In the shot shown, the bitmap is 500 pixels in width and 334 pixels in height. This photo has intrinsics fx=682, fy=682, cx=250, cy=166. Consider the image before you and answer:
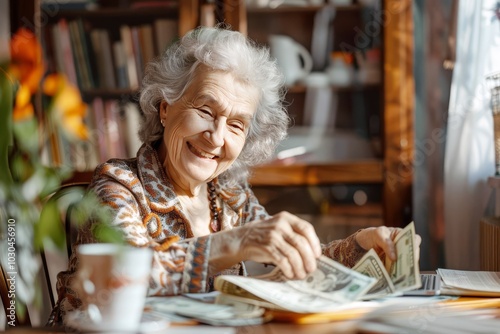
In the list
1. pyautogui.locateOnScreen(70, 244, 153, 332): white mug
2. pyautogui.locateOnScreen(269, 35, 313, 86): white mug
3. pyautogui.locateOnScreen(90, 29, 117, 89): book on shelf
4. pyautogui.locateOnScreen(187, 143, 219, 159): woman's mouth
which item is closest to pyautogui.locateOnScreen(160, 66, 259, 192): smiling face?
Result: pyautogui.locateOnScreen(187, 143, 219, 159): woman's mouth

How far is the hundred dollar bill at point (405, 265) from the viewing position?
1137mm

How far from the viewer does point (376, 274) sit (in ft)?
3.98

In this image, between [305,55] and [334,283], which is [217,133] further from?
[305,55]

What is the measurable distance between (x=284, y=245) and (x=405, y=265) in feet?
0.79

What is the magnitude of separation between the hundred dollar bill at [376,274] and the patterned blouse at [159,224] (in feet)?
0.65

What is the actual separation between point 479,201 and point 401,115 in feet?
1.58

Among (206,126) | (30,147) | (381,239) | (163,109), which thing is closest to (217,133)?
(206,126)

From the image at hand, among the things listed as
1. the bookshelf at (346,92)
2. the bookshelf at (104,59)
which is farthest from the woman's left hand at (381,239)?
the bookshelf at (104,59)

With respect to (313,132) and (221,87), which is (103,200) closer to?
(221,87)

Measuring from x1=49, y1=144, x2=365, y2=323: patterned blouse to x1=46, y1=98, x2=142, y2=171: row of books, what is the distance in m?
1.35

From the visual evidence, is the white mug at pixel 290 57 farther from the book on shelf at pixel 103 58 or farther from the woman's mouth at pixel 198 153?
the woman's mouth at pixel 198 153

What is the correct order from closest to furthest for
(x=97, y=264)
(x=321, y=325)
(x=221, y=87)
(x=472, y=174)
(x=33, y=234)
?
(x=33, y=234) → (x=97, y=264) → (x=321, y=325) → (x=221, y=87) → (x=472, y=174)

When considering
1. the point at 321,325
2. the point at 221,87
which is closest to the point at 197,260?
the point at 321,325

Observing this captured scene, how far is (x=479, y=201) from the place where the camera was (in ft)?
8.50
